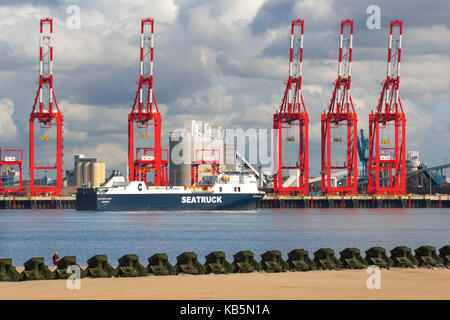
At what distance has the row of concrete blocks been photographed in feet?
99.5

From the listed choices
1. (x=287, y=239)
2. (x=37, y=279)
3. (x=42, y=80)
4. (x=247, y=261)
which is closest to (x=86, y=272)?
(x=37, y=279)

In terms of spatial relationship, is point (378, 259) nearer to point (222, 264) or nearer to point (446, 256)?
point (446, 256)

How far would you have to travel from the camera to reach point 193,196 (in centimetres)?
14275

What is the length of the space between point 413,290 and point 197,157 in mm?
140186

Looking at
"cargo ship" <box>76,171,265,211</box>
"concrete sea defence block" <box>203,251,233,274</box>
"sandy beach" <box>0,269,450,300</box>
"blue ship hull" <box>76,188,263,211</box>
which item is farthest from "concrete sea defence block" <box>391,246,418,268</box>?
"blue ship hull" <box>76,188,263,211</box>

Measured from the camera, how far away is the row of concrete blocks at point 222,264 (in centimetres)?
3031

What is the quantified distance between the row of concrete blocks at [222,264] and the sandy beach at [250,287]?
1.86ft

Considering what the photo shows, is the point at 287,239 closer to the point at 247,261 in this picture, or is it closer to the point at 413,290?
the point at 247,261

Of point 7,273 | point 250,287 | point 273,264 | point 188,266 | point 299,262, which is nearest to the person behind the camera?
point 250,287

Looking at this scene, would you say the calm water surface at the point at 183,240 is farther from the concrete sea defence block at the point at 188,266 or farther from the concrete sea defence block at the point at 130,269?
the concrete sea defence block at the point at 130,269

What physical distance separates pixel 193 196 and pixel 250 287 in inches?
4529

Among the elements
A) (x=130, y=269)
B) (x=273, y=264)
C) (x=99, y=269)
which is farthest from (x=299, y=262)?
(x=99, y=269)

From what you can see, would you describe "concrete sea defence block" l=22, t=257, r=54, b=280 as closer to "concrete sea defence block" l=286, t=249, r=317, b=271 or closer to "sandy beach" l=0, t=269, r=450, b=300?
"sandy beach" l=0, t=269, r=450, b=300

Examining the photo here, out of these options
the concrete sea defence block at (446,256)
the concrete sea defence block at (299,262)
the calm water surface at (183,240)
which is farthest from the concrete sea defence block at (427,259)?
the calm water surface at (183,240)
